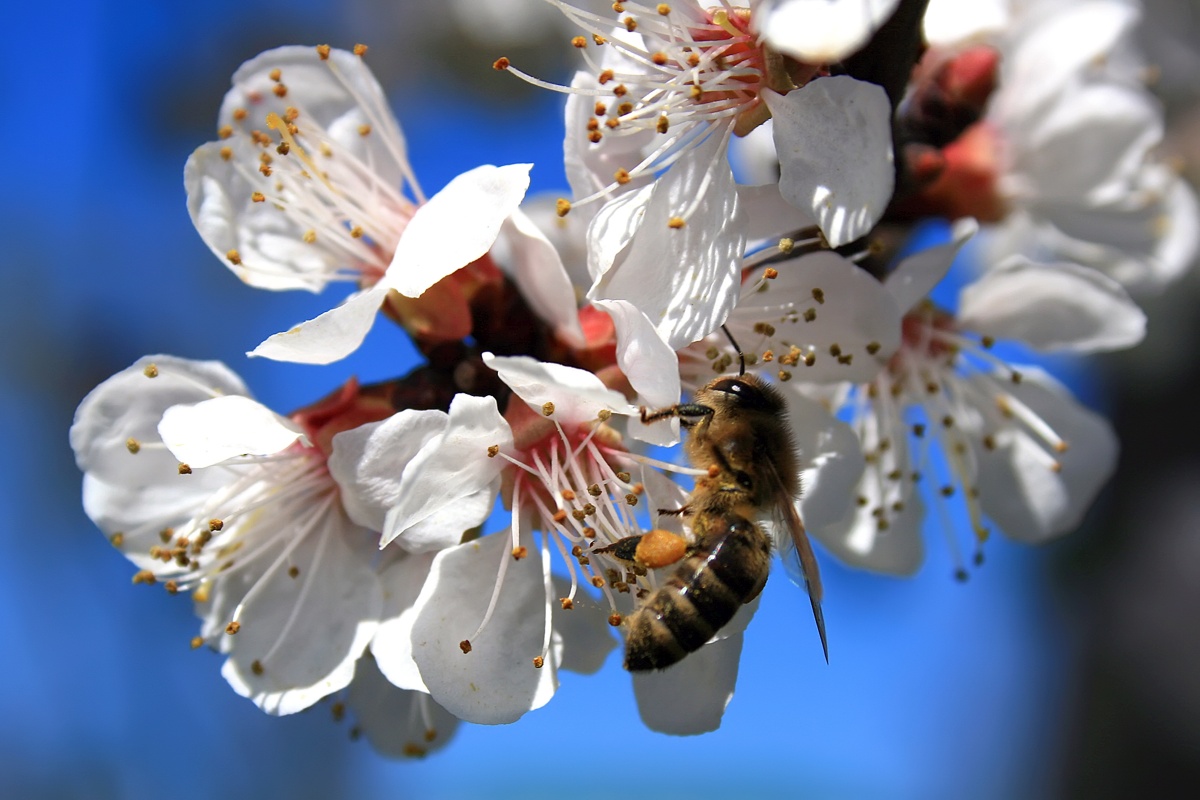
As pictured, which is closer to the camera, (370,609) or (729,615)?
(729,615)

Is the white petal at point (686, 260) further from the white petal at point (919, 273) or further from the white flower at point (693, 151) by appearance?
the white petal at point (919, 273)

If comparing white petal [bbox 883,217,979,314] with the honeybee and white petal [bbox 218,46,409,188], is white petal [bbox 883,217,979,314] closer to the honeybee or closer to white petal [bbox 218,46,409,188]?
the honeybee

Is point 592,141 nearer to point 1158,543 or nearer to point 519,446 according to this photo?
point 519,446

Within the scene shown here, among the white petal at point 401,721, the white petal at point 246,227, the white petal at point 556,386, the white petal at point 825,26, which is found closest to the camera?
the white petal at point 825,26

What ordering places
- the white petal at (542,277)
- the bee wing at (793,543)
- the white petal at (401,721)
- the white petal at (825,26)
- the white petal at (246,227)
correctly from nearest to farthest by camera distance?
the white petal at (825,26) < the bee wing at (793,543) < the white petal at (542,277) < the white petal at (246,227) < the white petal at (401,721)

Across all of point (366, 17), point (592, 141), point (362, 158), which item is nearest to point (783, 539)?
point (592, 141)

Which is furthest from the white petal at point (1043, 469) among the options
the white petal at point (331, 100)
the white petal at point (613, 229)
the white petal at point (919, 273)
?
the white petal at point (331, 100)

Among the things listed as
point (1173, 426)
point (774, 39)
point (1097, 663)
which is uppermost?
point (774, 39)
